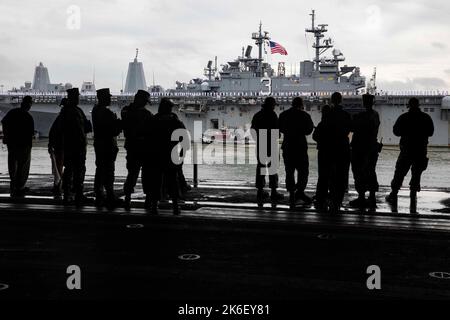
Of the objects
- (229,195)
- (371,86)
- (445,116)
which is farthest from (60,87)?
(229,195)

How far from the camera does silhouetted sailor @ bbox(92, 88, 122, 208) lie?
769 cm

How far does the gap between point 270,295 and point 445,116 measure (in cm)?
6011

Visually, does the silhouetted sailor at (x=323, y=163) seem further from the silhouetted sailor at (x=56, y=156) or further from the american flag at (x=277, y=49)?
the american flag at (x=277, y=49)

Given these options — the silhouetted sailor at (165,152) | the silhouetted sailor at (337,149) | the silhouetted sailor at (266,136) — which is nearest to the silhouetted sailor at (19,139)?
the silhouetted sailor at (165,152)

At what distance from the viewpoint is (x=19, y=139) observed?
9.06 meters

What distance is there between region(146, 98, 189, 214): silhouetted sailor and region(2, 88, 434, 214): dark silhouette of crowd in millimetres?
15

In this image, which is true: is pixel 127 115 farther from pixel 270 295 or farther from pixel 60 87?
pixel 60 87

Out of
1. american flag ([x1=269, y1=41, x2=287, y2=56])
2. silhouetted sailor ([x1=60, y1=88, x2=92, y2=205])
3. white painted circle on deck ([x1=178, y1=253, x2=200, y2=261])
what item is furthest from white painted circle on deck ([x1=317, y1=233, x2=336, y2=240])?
american flag ([x1=269, y1=41, x2=287, y2=56])

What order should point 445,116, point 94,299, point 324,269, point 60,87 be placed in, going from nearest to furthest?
1. point 94,299
2. point 324,269
3. point 445,116
4. point 60,87

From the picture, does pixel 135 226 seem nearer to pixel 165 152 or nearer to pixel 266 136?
pixel 165 152

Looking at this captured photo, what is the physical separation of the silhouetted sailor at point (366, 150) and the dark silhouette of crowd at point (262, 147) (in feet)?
0.06

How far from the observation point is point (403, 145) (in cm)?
806

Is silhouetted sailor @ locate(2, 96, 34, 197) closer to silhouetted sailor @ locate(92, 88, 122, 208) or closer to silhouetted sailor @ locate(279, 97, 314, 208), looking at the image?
silhouetted sailor @ locate(92, 88, 122, 208)

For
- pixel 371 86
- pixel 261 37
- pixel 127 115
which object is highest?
pixel 261 37
